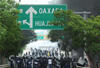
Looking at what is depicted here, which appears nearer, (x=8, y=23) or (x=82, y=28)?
(x=82, y=28)

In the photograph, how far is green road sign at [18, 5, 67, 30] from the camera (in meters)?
17.4

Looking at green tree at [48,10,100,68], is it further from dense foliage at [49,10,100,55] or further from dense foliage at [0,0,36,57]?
dense foliage at [0,0,36,57]

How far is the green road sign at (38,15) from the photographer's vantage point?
17375 millimetres

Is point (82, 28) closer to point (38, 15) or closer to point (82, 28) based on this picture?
point (82, 28)

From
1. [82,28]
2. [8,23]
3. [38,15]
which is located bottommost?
[8,23]

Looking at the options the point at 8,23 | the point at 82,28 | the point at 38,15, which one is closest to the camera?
the point at 82,28

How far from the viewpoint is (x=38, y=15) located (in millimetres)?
17453

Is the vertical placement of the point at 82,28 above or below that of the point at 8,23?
above

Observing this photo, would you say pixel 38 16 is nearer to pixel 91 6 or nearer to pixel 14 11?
pixel 14 11

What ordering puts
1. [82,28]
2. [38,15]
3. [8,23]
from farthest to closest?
[8,23] < [38,15] < [82,28]

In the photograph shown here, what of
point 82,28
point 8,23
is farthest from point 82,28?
point 8,23

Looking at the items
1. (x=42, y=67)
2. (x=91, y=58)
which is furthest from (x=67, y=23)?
(x=42, y=67)

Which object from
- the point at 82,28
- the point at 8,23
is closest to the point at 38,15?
the point at 82,28

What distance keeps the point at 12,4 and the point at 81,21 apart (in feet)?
17.8
